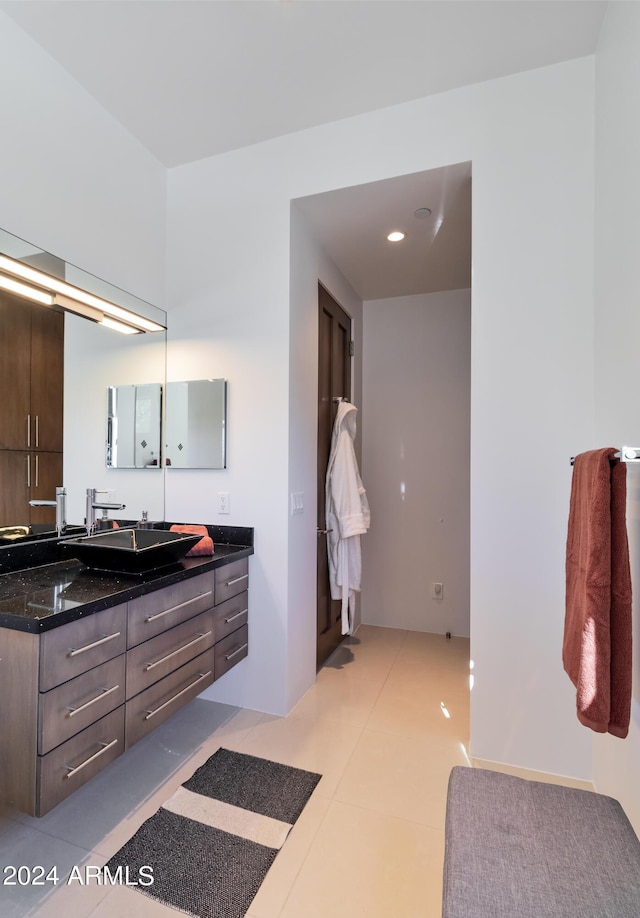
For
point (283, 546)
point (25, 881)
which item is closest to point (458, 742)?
point (283, 546)

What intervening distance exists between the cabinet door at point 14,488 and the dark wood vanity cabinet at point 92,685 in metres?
0.68

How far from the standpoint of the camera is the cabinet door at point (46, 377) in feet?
6.35

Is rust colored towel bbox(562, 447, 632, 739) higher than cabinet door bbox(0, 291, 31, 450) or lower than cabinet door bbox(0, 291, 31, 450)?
lower

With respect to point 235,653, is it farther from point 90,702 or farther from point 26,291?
point 26,291

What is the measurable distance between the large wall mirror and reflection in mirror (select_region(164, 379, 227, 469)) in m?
0.12

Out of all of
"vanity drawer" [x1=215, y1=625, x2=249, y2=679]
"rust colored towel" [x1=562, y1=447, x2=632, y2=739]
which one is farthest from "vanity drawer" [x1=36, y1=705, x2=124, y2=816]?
"rust colored towel" [x1=562, y1=447, x2=632, y2=739]

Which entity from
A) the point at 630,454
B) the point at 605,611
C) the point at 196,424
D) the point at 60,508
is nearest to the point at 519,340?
the point at 630,454

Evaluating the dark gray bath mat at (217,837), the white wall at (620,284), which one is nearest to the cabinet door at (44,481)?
the dark gray bath mat at (217,837)

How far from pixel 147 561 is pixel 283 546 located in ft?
2.34

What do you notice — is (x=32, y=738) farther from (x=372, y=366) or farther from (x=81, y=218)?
(x=372, y=366)

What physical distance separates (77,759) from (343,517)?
1.80m

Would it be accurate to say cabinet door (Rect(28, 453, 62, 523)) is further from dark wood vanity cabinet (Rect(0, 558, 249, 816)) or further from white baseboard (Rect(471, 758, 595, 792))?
white baseboard (Rect(471, 758, 595, 792))

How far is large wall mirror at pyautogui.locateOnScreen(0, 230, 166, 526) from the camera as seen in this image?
188 centimetres

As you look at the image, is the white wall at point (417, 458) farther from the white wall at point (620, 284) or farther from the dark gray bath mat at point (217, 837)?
the dark gray bath mat at point (217, 837)
